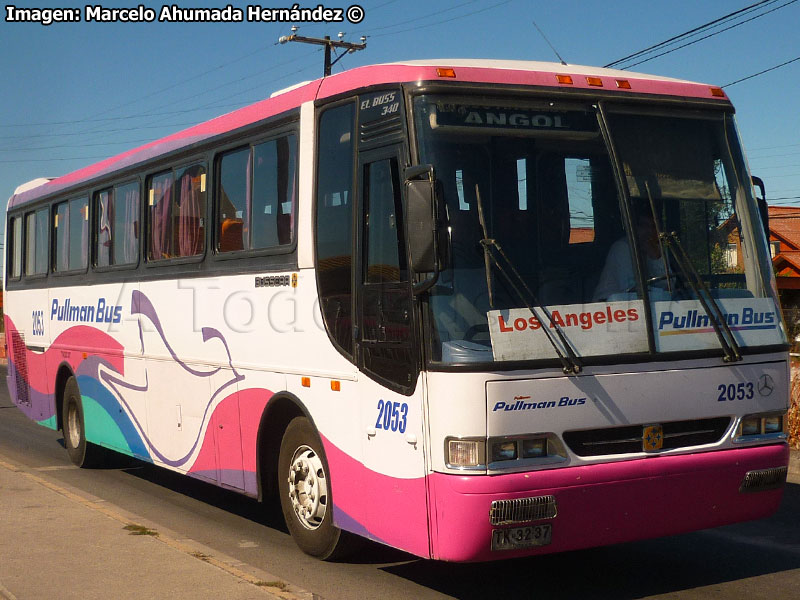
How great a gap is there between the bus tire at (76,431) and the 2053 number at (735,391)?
332 inches

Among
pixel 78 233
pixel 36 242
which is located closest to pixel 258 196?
pixel 78 233

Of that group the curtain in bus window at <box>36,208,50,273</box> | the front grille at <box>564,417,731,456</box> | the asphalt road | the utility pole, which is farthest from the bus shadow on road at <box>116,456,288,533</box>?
the utility pole

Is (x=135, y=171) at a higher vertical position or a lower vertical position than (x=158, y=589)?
higher

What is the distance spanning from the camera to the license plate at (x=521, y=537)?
19.9ft

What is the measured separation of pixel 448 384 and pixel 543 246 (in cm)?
102

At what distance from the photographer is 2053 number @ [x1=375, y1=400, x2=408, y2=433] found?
6.45 m

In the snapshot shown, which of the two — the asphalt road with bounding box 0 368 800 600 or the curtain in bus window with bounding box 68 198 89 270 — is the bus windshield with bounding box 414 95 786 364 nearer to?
the asphalt road with bounding box 0 368 800 600

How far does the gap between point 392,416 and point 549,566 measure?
Answer: 1972 mm

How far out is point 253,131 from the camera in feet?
28.5

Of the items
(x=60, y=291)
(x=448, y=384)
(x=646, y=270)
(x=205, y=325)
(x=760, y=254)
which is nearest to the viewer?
(x=448, y=384)

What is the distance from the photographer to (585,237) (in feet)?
21.5

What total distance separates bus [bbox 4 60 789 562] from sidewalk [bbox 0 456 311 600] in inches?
33.0

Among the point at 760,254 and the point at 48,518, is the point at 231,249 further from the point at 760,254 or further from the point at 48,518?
the point at 760,254

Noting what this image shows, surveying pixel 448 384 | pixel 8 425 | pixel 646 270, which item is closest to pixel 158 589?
pixel 448 384
